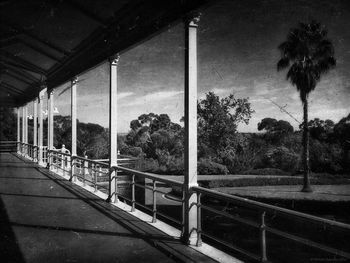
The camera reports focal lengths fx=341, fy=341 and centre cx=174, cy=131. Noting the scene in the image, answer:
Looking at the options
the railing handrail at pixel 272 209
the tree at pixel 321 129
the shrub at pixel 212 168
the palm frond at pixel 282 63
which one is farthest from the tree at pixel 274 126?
the railing handrail at pixel 272 209

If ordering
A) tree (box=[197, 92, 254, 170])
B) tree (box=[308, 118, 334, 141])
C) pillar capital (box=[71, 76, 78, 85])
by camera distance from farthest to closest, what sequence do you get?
tree (box=[197, 92, 254, 170]) < tree (box=[308, 118, 334, 141]) < pillar capital (box=[71, 76, 78, 85])

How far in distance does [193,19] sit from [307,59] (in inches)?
945

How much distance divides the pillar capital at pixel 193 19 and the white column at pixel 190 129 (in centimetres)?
3

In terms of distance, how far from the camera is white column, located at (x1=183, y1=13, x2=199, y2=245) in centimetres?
459

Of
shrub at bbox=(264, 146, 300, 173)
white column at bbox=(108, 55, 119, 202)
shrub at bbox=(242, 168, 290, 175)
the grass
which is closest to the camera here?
white column at bbox=(108, 55, 119, 202)

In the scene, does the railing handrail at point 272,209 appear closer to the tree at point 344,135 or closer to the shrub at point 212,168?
the tree at point 344,135

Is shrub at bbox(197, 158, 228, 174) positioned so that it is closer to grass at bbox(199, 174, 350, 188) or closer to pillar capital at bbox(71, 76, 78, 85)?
grass at bbox(199, 174, 350, 188)

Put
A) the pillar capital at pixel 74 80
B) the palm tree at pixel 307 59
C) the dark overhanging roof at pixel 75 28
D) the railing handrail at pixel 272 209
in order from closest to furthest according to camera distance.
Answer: the railing handrail at pixel 272 209, the dark overhanging roof at pixel 75 28, the pillar capital at pixel 74 80, the palm tree at pixel 307 59

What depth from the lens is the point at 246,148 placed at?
32.4 m

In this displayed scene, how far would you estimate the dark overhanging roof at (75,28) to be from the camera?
17.4ft

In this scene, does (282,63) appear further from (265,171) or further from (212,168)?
(212,168)

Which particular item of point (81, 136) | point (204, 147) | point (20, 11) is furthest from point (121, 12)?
point (81, 136)

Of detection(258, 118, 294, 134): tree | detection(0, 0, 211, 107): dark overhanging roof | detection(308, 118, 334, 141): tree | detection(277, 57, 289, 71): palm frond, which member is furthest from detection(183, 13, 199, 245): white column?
detection(258, 118, 294, 134): tree

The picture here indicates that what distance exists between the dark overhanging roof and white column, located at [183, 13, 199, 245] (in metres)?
0.42
